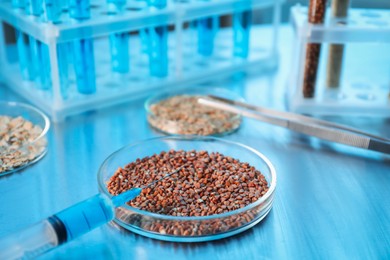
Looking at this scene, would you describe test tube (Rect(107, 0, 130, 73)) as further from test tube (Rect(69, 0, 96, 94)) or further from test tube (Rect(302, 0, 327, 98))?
test tube (Rect(302, 0, 327, 98))

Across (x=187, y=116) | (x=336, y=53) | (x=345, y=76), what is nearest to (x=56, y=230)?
(x=187, y=116)

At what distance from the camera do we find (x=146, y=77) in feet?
3.69

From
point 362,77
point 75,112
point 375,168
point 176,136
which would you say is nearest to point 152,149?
point 176,136

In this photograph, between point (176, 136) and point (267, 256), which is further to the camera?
point (176, 136)

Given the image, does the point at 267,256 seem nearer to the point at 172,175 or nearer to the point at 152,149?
the point at 172,175

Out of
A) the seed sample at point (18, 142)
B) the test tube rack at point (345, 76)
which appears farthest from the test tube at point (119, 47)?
the test tube rack at point (345, 76)

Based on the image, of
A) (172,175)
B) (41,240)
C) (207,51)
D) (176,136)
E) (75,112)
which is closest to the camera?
(41,240)

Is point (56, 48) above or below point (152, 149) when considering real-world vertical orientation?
above

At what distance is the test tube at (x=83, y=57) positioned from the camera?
3.10ft

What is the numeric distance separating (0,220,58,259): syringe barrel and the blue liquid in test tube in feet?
2.30

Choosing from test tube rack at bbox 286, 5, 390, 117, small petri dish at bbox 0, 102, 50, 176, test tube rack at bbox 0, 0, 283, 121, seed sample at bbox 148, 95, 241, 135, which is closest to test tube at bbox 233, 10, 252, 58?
test tube rack at bbox 0, 0, 283, 121

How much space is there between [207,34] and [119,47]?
244 millimetres

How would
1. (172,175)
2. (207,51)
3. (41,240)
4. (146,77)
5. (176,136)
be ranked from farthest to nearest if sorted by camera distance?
(207,51)
(146,77)
(176,136)
(172,175)
(41,240)

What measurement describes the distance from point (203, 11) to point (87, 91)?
29 centimetres
